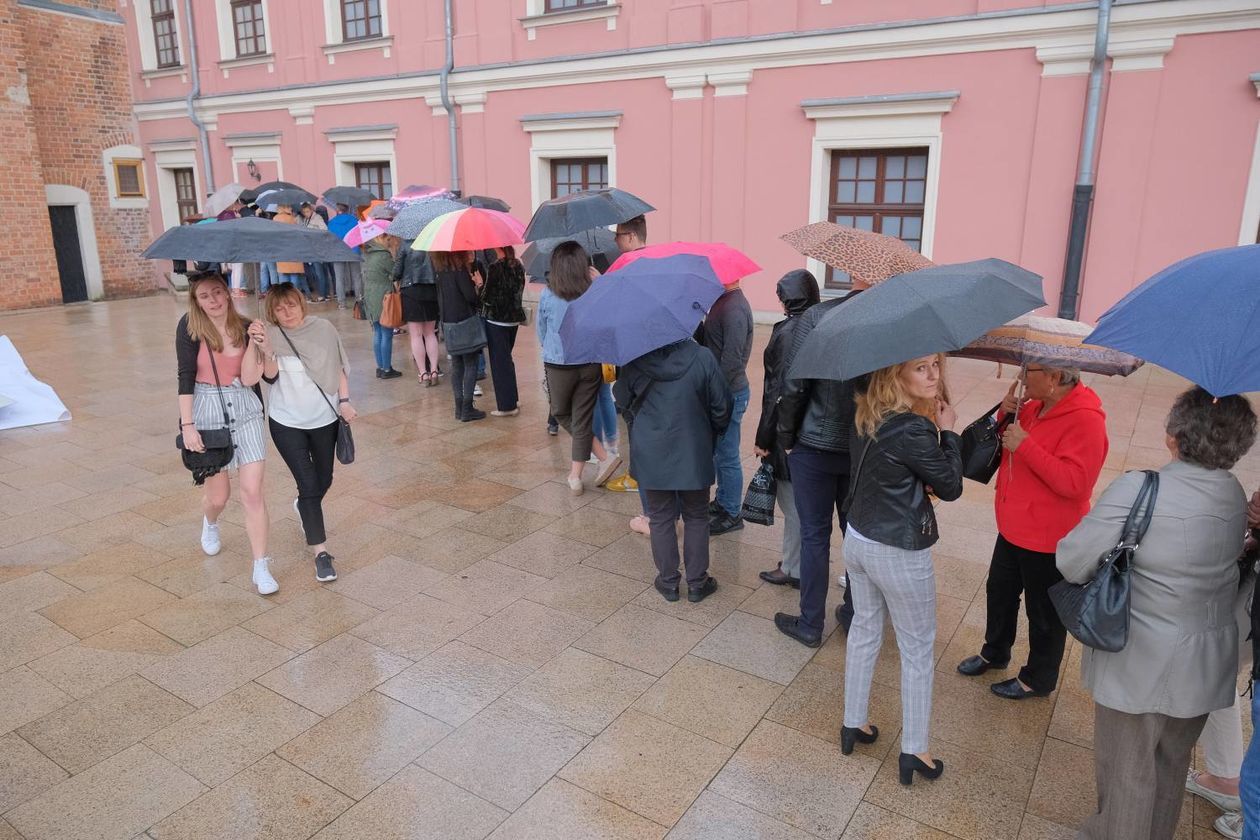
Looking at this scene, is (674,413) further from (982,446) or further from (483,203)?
(483,203)

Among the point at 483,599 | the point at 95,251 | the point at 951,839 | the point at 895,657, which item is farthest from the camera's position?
the point at 95,251

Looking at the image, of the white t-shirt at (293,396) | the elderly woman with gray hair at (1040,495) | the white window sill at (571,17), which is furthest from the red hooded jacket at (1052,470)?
the white window sill at (571,17)

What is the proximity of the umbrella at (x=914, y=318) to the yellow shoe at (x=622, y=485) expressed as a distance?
3.48 meters

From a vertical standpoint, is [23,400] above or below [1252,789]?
Answer: below

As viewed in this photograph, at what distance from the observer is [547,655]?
164 inches

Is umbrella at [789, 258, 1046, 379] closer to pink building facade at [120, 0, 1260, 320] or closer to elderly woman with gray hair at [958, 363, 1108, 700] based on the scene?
elderly woman with gray hair at [958, 363, 1108, 700]

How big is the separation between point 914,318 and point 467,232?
4.99 metres

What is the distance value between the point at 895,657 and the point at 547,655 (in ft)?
5.40

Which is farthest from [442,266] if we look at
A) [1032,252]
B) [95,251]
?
[95,251]

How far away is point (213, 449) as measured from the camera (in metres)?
4.62

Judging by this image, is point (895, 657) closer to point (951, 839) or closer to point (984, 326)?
point (951, 839)

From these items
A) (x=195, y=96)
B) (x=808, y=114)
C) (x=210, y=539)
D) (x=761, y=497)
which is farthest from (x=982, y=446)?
(x=195, y=96)

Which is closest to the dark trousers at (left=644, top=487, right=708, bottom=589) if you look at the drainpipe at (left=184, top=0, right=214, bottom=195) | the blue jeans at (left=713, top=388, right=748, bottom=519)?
the blue jeans at (left=713, top=388, right=748, bottom=519)

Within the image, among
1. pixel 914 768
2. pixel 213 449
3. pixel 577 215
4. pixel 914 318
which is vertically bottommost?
pixel 914 768
